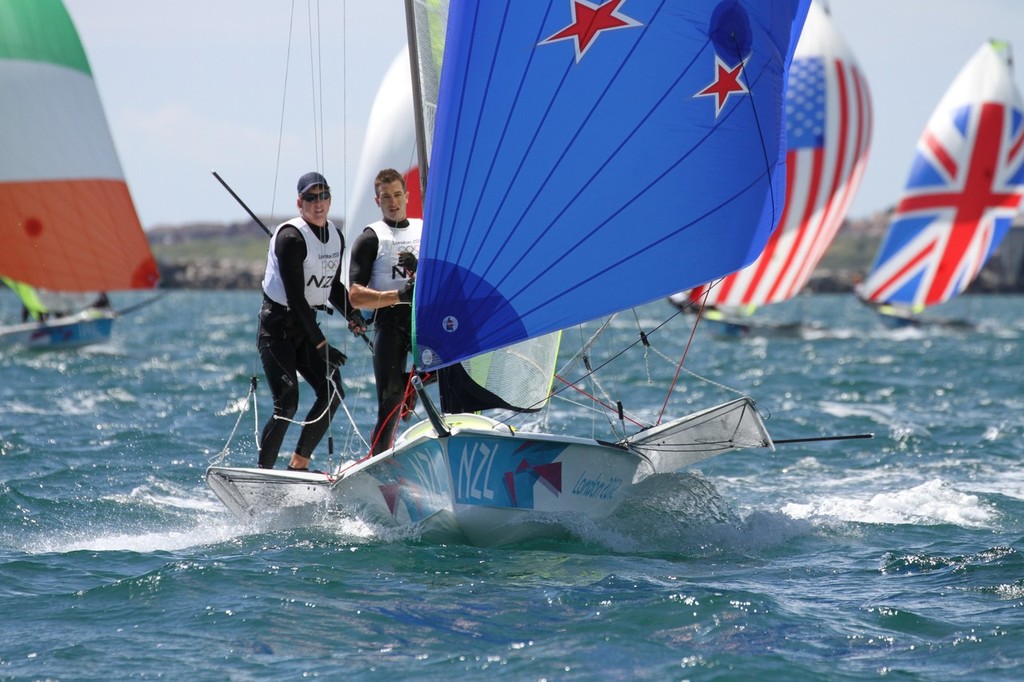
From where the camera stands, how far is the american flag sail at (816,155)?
25422 mm

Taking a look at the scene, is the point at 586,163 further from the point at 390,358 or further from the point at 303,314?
the point at 303,314

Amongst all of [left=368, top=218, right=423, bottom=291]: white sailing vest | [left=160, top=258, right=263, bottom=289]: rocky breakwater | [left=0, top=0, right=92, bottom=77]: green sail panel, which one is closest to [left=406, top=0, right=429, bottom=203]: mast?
[left=368, top=218, right=423, bottom=291]: white sailing vest

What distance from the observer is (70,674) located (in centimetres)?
478

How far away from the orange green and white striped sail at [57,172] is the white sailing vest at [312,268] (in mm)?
8136

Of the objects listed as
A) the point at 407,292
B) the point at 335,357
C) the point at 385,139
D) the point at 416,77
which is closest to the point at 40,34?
the point at 385,139

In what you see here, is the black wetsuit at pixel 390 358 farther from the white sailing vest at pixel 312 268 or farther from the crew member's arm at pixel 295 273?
the crew member's arm at pixel 295 273

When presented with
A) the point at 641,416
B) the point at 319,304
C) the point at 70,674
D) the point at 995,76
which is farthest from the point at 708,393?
the point at 995,76

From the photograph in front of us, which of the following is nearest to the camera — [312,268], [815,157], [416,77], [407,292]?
[407,292]

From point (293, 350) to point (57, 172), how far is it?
8.86 m

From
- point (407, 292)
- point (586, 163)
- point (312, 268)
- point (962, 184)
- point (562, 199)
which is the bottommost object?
point (407, 292)

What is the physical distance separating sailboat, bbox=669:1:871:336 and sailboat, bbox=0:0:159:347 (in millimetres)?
12558

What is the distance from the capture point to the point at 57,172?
15.0 m

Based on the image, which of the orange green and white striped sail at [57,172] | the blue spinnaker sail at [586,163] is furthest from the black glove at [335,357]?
the orange green and white striped sail at [57,172]

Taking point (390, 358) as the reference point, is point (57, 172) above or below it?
above
